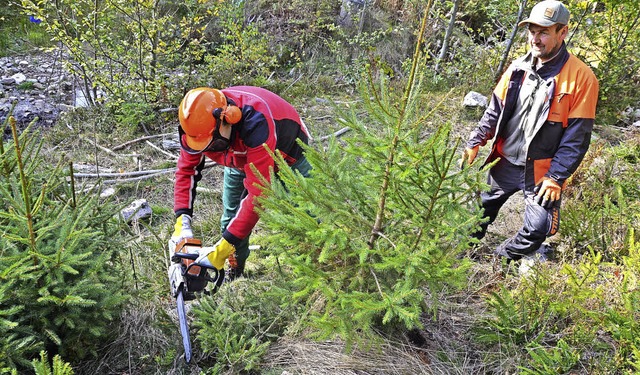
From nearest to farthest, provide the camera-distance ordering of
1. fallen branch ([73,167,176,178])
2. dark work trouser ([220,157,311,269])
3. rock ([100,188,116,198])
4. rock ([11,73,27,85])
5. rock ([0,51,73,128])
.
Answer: dark work trouser ([220,157,311,269])
rock ([100,188,116,198])
fallen branch ([73,167,176,178])
rock ([0,51,73,128])
rock ([11,73,27,85])

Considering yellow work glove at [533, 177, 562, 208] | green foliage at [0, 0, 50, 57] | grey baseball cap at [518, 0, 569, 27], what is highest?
grey baseball cap at [518, 0, 569, 27]

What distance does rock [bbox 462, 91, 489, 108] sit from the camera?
656 centimetres

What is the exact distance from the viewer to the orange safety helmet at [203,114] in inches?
102

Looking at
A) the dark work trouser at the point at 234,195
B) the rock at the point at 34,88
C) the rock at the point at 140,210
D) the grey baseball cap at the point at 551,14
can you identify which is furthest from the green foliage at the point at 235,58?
the grey baseball cap at the point at 551,14

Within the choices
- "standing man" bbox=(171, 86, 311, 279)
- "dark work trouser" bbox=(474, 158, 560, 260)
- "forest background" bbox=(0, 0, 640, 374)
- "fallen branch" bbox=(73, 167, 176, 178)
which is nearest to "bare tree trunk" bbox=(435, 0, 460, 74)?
"forest background" bbox=(0, 0, 640, 374)

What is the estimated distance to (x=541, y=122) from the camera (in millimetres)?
2887

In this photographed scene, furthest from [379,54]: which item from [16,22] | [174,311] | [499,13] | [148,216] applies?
[16,22]

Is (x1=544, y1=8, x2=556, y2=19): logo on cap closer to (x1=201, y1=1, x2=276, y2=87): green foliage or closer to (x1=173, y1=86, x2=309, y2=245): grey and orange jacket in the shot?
(x1=173, y1=86, x2=309, y2=245): grey and orange jacket

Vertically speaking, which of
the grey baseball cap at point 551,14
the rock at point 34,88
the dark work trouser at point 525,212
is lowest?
the rock at point 34,88

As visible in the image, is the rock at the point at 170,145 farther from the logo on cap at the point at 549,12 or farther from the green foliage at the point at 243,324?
the logo on cap at the point at 549,12

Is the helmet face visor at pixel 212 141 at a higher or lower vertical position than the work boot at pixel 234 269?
higher

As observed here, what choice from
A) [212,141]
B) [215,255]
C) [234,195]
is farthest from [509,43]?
[215,255]

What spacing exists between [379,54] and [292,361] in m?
7.11

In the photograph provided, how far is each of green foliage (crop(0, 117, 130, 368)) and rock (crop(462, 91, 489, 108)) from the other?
5.79m
